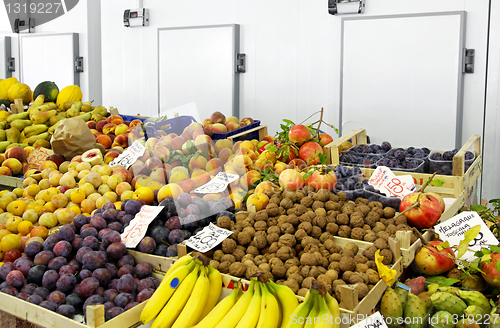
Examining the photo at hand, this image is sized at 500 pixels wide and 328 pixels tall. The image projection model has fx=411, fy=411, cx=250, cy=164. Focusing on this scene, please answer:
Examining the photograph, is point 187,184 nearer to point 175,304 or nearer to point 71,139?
point 175,304

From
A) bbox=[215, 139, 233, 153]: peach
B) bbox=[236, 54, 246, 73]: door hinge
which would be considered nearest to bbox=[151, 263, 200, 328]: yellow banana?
bbox=[215, 139, 233, 153]: peach

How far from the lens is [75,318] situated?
1253 millimetres

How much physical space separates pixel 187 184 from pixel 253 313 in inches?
35.7

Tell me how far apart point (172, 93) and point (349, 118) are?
2.17 m

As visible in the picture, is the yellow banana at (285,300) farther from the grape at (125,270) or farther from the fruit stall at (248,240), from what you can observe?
the grape at (125,270)

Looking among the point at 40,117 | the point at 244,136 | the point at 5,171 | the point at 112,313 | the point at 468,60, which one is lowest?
the point at 112,313

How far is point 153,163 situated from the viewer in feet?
7.20

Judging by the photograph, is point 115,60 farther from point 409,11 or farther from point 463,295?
point 463,295

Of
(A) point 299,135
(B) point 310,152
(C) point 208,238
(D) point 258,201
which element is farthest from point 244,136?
(C) point 208,238

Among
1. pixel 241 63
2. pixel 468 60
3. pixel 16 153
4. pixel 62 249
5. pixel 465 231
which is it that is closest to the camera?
pixel 62 249

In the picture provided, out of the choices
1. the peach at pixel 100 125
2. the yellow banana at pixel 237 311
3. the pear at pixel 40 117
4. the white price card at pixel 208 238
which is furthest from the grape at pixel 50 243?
the pear at pixel 40 117

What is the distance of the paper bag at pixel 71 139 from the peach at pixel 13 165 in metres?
0.25

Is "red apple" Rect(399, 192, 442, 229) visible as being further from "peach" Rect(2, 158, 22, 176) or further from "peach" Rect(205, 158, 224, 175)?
"peach" Rect(2, 158, 22, 176)

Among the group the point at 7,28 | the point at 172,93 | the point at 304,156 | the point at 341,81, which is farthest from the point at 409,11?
the point at 7,28
